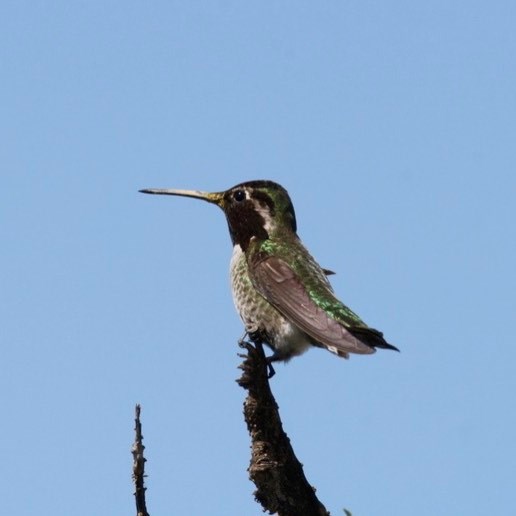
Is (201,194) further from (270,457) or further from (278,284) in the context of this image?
(270,457)

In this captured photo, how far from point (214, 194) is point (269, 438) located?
423 centimetres

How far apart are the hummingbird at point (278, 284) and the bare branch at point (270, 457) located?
40.9 inches

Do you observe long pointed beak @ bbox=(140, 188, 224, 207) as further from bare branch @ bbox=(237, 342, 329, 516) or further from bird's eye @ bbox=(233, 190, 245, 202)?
bare branch @ bbox=(237, 342, 329, 516)

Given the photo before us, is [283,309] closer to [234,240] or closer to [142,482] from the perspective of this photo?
[234,240]

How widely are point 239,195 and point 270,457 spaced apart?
4.16 m

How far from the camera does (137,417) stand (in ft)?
14.8

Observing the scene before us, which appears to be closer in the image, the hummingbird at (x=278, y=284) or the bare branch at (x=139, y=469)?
the bare branch at (x=139, y=469)

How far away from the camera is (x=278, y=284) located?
8703 mm

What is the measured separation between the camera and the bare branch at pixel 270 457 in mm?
5941

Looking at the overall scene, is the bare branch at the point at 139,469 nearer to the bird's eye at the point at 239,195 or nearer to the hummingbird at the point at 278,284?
the hummingbird at the point at 278,284

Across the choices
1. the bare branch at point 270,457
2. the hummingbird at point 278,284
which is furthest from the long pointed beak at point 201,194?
the bare branch at point 270,457

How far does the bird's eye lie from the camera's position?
991cm

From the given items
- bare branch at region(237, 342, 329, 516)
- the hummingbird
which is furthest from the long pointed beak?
bare branch at region(237, 342, 329, 516)

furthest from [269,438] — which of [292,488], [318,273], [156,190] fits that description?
[156,190]
